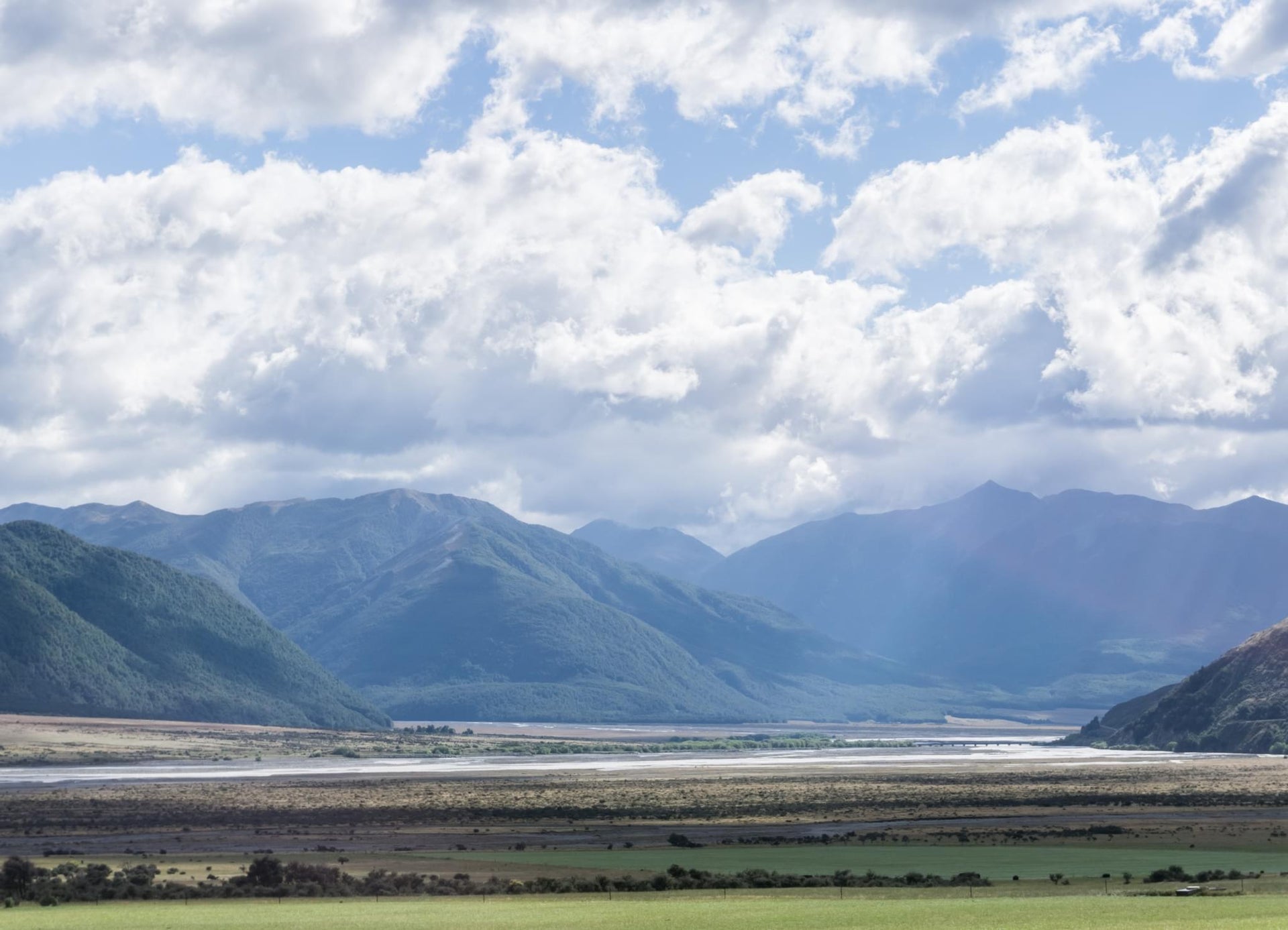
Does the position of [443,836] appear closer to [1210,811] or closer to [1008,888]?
[1008,888]

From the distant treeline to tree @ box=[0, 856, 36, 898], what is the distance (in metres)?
0.04

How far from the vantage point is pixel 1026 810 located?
13975 centimetres

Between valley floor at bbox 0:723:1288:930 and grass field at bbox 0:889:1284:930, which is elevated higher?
grass field at bbox 0:889:1284:930

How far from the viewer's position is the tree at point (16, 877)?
264ft

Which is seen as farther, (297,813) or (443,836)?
(297,813)

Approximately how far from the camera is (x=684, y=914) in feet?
223

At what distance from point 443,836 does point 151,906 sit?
42585 millimetres

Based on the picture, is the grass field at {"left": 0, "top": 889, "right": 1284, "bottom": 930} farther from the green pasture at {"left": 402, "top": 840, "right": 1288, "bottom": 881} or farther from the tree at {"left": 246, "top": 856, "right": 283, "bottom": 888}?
the green pasture at {"left": 402, "top": 840, "right": 1288, "bottom": 881}

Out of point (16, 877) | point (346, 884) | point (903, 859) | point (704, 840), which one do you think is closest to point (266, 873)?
→ point (346, 884)

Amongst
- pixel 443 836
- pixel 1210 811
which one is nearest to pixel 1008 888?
pixel 443 836

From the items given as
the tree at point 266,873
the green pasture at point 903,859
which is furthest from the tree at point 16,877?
the green pasture at point 903,859

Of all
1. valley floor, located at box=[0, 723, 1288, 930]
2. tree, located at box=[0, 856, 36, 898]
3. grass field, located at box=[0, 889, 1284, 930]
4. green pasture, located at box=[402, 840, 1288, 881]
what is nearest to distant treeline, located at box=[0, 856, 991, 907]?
tree, located at box=[0, 856, 36, 898]

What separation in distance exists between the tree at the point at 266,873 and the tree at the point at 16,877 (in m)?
12.0

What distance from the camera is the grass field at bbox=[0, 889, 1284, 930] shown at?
197 ft
